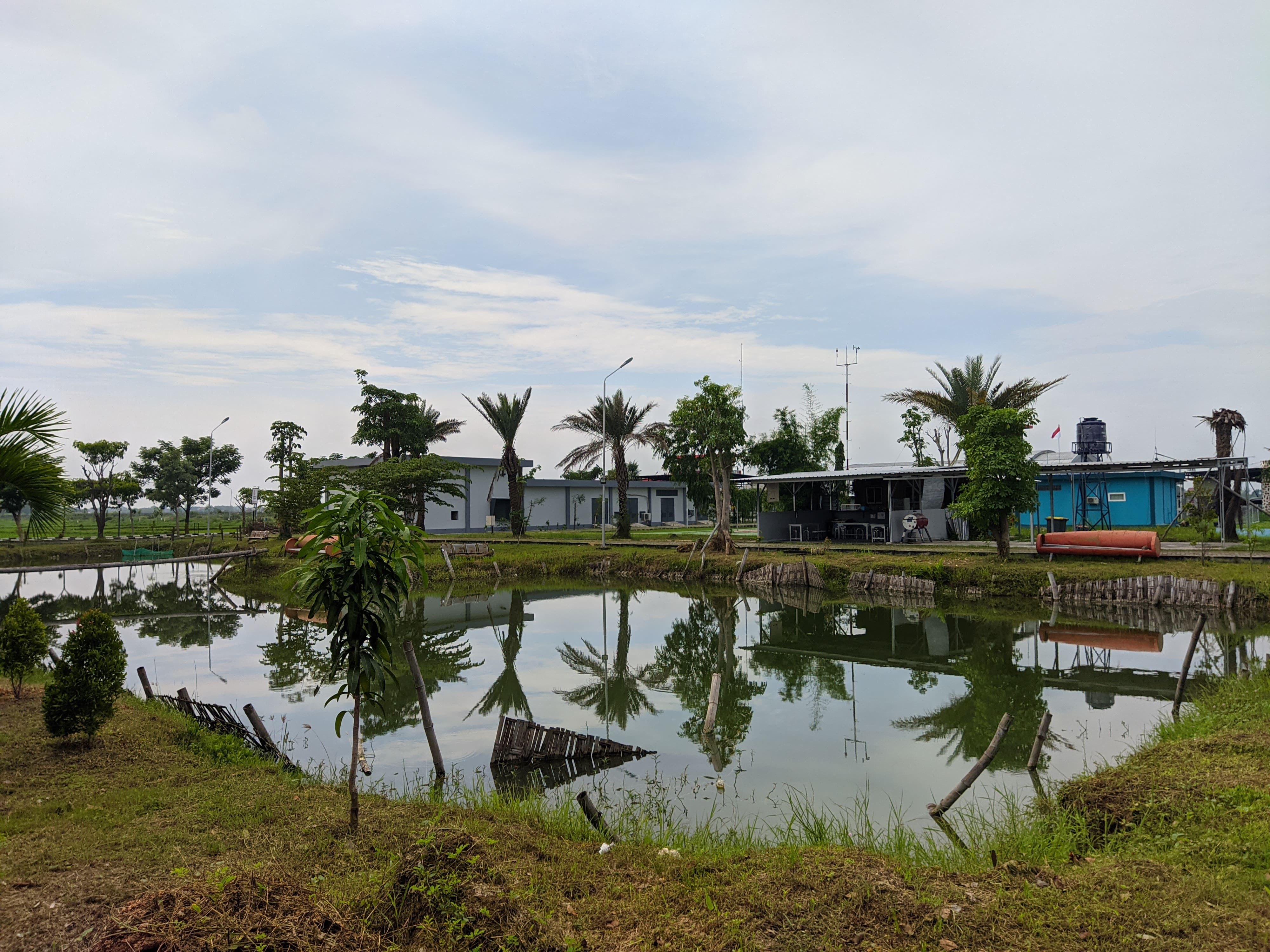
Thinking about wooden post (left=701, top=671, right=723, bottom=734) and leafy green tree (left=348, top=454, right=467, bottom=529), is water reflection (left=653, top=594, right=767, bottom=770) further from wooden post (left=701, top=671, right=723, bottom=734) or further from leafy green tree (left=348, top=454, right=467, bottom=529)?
leafy green tree (left=348, top=454, right=467, bottom=529)

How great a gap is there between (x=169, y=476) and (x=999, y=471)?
52087 mm

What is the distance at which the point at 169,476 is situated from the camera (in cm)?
5259

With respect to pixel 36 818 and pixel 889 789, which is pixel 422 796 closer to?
pixel 36 818

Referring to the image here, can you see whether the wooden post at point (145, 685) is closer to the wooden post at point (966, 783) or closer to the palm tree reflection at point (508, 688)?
the palm tree reflection at point (508, 688)

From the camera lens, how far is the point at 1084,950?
163 inches

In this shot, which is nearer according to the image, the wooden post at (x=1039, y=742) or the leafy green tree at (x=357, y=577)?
the leafy green tree at (x=357, y=577)

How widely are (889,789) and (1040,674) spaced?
6.88 meters

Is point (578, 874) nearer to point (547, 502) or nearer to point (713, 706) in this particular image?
point (713, 706)

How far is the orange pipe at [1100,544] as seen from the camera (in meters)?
21.2

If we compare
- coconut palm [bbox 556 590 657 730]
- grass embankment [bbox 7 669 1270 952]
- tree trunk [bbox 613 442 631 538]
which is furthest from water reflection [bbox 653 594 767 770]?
tree trunk [bbox 613 442 631 538]

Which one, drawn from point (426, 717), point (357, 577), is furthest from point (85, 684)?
point (357, 577)

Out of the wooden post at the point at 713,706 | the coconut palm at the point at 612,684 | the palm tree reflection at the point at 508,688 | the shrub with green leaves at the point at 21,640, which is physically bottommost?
the coconut palm at the point at 612,684

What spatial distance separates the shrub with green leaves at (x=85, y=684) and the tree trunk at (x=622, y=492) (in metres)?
28.2

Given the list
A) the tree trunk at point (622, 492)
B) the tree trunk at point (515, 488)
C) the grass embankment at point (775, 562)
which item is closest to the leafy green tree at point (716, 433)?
the grass embankment at point (775, 562)
